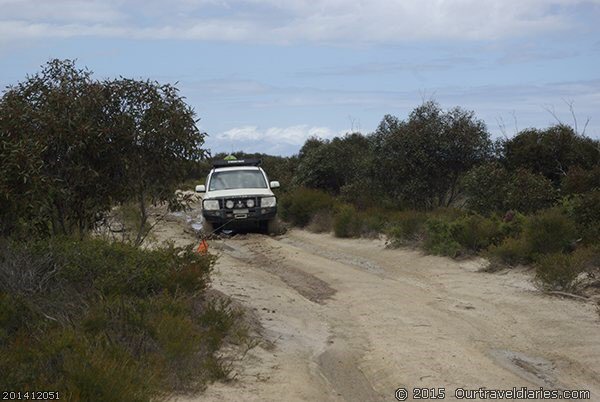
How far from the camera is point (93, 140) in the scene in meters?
10.7

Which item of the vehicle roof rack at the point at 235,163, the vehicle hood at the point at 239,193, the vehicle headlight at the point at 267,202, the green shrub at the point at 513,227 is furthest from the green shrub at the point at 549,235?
the vehicle roof rack at the point at 235,163

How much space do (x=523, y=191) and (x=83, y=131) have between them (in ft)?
38.5

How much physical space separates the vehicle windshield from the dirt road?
6.43 meters

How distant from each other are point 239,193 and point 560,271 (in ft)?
36.7

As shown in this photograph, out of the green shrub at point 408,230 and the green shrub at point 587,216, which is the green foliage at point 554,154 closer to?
the green shrub at point 408,230

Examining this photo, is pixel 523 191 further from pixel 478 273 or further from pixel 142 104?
pixel 142 104

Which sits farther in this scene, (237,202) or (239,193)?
(239,193)

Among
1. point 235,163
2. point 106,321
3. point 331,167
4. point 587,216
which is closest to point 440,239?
point 587,216

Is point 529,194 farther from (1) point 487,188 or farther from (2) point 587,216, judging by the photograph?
(2) point 587,216

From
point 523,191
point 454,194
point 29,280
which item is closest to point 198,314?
point 29,280

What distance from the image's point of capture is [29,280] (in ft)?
27.8

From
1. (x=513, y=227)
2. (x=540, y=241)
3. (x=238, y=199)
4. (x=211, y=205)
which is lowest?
(x=540, y=241)

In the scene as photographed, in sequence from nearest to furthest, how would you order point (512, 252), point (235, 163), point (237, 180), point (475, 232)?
point (512, 252) → point (475, 232) → point (237, 180) → point (235, 163)

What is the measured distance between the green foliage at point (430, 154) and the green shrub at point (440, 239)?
5661 millimetres
